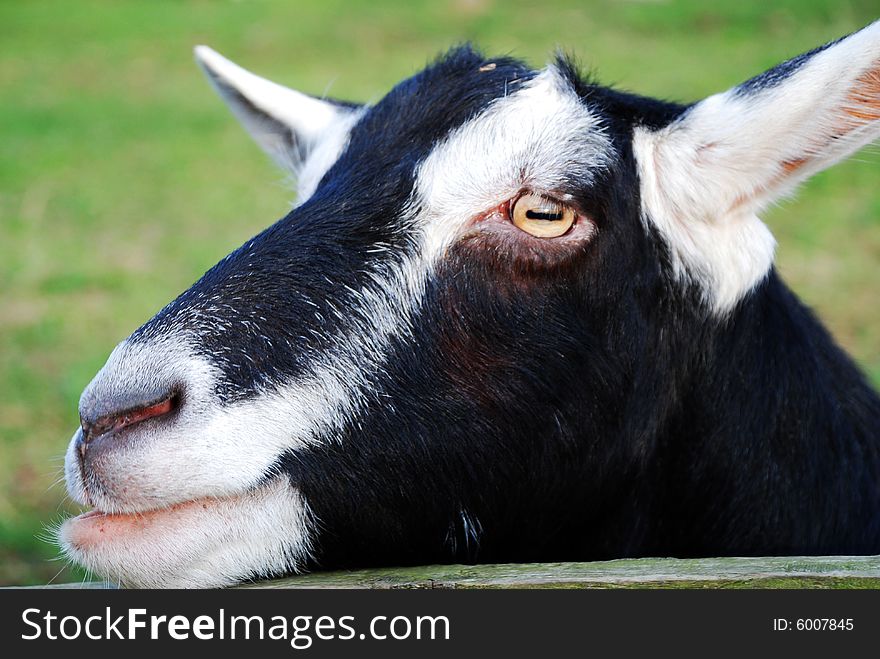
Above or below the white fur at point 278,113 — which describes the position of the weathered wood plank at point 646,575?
below

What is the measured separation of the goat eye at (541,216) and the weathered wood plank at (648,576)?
36.1 inches

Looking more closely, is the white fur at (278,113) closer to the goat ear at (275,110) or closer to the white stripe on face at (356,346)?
the goat ear at (275,110)

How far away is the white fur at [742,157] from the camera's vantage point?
2863 millimetres

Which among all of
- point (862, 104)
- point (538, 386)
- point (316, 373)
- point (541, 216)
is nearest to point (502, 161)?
point (541, 216)

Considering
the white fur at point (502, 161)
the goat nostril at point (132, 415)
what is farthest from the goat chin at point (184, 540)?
the white fur at point (502, 161)

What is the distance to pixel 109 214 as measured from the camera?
11.2 m

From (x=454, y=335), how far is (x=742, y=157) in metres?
0.97

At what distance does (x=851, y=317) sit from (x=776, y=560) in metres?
5.21

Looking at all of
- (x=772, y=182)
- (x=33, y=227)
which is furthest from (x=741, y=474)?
(x=33, y=227)

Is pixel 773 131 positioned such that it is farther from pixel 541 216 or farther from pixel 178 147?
pixel 178 147

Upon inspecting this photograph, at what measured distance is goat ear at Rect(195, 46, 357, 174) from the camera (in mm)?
4074

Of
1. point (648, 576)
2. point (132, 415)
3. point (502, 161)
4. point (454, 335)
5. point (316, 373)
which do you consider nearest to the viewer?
point (648, 576)

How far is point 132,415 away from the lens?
8.48 feet

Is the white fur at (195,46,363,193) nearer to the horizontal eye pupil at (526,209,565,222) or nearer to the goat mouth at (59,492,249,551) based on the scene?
the horizontal eye pupil at (526,209,565,222)
